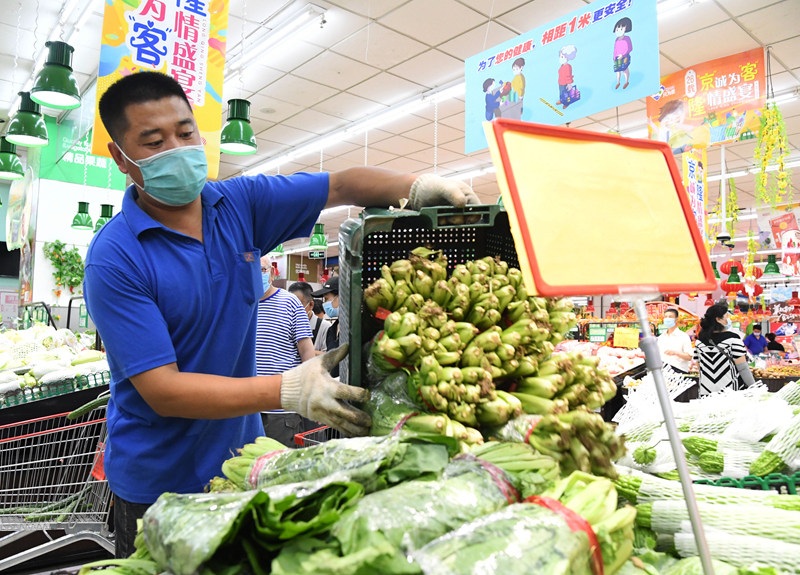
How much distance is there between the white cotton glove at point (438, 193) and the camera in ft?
4.59

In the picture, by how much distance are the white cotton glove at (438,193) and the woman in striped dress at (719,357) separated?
5.24m

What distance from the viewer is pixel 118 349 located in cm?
135

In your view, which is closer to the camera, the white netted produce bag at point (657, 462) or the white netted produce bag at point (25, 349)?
the white netted produce bag at point (657, 462)

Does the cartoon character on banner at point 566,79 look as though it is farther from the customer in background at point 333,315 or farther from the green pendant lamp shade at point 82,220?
the green pendant lamp shade at point 82,220

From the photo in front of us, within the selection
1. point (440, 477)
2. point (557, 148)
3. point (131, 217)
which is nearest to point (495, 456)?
point (440, 477)

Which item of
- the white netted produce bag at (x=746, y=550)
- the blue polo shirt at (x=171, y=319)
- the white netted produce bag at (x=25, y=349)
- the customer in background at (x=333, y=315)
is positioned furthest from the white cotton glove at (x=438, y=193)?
the white netted produce bag at (x=25, y=349)

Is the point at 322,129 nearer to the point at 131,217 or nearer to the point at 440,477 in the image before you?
the point at 131,217

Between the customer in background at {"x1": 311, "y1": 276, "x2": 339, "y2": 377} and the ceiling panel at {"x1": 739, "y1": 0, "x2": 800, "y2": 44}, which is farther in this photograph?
the customer in background at {"x1": 311, "y1": 276, "x2": 339, "y2": 377}

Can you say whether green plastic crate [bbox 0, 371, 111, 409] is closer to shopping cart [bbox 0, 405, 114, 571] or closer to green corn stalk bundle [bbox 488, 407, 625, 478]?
shopping cart [bbox 0, 405, 114, 571]

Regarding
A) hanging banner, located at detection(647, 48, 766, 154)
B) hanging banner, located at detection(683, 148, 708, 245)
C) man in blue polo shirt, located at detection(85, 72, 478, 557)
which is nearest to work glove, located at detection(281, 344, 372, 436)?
man in blue polo shirt, located at detection(85, 72, 478, 557)

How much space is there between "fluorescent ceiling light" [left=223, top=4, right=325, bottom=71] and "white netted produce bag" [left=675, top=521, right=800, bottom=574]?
603 centimetres

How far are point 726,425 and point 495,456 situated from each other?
4.39 feet

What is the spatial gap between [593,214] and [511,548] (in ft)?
1.79

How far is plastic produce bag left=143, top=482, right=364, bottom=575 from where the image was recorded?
2.35ft
